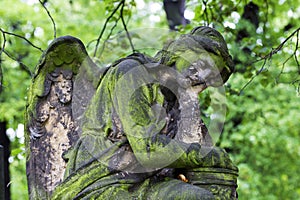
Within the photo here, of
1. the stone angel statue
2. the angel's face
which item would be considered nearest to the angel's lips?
the stone angel statue

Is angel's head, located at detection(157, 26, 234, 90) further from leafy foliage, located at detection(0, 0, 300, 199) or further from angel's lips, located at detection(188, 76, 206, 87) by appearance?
leafy foliage, located at detection(0, 0, 300, 199)

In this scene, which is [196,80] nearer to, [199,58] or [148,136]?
[199,58]

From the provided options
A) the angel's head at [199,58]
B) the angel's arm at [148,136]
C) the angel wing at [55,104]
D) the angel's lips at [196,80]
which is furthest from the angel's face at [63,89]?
the angel's lips at [196,80]

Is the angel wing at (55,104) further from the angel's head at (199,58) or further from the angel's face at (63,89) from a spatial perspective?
the angel's head at (199,58)

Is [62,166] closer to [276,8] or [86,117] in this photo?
[86,117]

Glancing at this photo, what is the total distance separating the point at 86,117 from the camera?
15.4ft

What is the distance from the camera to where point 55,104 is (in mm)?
4891

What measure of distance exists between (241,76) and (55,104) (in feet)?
18.2

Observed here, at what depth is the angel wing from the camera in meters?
4.80

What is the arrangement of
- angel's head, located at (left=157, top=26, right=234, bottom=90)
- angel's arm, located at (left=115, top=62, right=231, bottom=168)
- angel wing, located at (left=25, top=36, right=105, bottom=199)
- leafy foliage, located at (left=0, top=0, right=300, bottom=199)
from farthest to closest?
leafy foliage, located at (left=0, top=0, right=300, bottom=199) < angel wing, located at (left=25, top=36, right=105, bottom=199) < angel's head, located at (left=157, top=26, right=234, bottom=90) < angel's arm, located at (left=115, top=62, right=231, bottom=168)

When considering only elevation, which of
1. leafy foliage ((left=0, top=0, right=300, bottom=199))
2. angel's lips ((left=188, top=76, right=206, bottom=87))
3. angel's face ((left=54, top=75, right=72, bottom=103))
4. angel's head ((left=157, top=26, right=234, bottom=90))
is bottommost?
angel's lips ((left=188, top=76, right=206, bottom=87))

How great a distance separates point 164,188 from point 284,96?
26.8ft

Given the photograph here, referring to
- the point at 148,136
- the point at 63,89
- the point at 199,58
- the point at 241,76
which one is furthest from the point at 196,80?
the point at 241,76

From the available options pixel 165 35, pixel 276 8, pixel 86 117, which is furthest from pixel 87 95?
pixel 276 8
